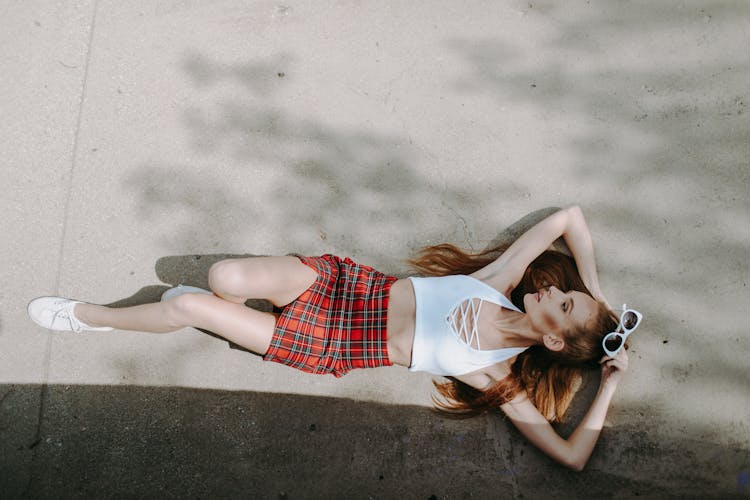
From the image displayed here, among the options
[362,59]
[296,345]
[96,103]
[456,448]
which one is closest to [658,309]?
[456,448]

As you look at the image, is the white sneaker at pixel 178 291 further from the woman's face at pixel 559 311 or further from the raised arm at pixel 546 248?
the woman's face at pixel 559 311

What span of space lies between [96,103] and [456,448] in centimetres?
299

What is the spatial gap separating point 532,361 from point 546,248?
64 cm

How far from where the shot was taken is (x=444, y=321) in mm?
2494

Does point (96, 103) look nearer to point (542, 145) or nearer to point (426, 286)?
point (426, 286)

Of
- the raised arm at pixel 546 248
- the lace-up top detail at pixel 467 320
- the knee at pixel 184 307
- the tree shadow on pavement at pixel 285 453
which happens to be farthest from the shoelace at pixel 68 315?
the raised arm at pixel 546 248

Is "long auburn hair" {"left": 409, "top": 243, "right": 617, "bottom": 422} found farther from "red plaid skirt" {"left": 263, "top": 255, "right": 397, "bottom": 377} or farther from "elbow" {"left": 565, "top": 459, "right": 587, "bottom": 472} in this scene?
"red plaid skirt" {"left": 263, "top": 255, "right": 397, "bottom": 377}

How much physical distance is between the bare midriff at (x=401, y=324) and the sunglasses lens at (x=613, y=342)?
98 cm

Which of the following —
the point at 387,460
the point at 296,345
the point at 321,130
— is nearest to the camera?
the point at 296,345

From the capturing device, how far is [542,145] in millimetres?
3109

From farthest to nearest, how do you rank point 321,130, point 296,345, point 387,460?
point 321,130 < point 387,460 < point 296,345

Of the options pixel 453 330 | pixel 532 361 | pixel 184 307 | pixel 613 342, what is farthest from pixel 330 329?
pixel 613 342

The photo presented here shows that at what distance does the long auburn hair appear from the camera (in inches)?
102

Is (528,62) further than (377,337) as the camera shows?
Yes
